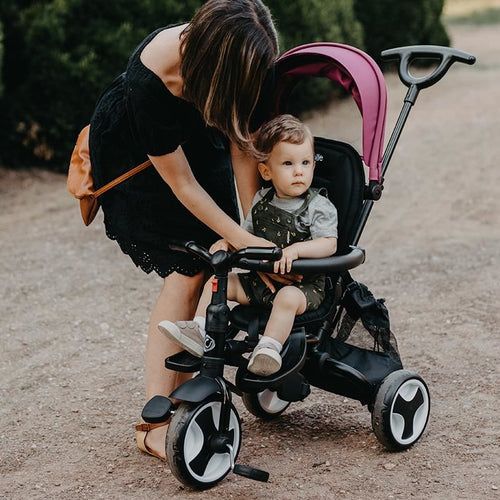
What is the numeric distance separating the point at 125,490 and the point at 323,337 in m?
0.89

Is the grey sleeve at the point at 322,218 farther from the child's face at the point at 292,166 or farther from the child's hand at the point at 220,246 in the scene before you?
the child's hand at the point at 220,246

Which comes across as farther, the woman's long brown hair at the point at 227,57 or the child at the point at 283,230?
the child at the point at 283,230

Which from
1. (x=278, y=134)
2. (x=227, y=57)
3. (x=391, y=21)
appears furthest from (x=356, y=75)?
(x=391, y=21)

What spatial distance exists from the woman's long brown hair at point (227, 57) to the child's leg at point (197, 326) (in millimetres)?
573

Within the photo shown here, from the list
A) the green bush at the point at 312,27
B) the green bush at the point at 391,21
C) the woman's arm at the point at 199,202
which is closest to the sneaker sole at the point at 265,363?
the woman's arm at the point at 199,202

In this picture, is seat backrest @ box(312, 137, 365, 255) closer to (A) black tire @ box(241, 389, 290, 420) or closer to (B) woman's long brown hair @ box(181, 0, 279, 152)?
(B) woman's long brown hair @ box(181, 0, 279, 152)

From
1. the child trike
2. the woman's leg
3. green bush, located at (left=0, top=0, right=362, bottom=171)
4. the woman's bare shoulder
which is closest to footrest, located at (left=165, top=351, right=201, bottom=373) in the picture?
the child trike

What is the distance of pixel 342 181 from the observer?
335 cm

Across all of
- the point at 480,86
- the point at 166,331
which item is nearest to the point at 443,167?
the point at 480,86

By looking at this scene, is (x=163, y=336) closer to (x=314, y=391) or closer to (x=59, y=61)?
(x=314, y=391)

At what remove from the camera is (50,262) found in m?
6.05

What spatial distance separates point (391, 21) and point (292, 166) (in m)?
8.50

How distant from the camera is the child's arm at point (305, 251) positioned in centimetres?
298

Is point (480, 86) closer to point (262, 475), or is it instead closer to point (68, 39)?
point (68, 39)
